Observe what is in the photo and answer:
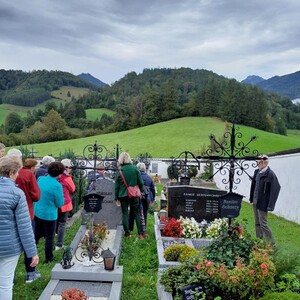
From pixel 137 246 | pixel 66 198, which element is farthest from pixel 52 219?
pixel 137 246

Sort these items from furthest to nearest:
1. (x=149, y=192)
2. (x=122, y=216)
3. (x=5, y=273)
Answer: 1. (x=149, y=192)
2. (x=122, y=216)
3. (x=5, y=273)

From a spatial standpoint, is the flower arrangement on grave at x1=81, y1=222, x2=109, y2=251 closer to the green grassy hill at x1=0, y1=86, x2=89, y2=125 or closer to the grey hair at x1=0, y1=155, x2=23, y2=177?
the grey hair at x1=0, y1=155, x2=23, y2=177

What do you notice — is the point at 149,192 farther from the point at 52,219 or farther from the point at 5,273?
the point at 5,273

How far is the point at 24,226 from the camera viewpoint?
3.85m

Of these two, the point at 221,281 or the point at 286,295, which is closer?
the point at 286,295

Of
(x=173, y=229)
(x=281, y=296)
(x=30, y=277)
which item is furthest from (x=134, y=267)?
(x=281, y=296)

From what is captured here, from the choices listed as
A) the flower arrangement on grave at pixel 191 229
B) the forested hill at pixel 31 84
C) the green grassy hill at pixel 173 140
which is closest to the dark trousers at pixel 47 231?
the flower arrangement on grave at pixel 191 229

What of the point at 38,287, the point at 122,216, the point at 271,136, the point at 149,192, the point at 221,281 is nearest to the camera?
the point at 221,281

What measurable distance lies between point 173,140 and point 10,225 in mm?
45918

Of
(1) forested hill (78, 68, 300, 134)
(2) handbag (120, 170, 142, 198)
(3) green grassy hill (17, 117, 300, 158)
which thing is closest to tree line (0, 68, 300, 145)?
(1) forested hill (78, 68, 300, 134)

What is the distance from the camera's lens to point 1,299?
12.9ft

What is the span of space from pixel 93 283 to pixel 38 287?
2.70 ft

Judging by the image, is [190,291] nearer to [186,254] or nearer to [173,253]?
[186,254]

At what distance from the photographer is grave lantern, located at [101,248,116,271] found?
5.48 metres
